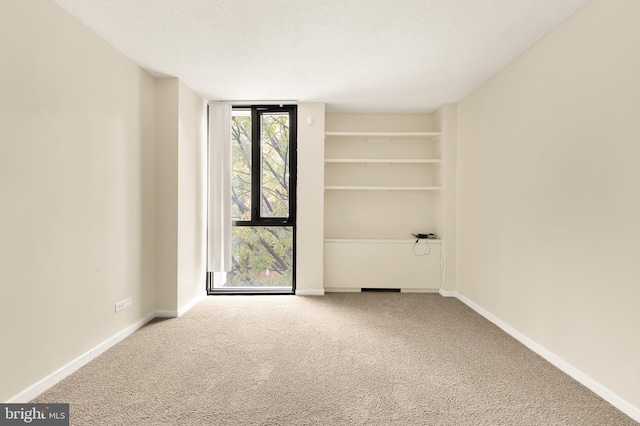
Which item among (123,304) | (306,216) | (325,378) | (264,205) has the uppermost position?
(264,205)

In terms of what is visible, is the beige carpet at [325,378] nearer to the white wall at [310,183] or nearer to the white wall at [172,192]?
the white wall at [172,192]

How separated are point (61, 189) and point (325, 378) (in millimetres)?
2250

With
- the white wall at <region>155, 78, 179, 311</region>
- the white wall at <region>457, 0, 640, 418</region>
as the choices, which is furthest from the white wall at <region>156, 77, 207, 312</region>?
the white wall at <region>457, 0, 640, 418</region>

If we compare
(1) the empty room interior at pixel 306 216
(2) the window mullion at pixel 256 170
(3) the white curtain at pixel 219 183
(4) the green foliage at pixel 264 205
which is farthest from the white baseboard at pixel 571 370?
(3) the white curtain at pixel 219 183

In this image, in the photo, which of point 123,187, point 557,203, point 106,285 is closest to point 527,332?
point 557,203

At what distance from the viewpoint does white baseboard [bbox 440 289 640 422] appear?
1.91 m

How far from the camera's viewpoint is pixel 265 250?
15.0 ft

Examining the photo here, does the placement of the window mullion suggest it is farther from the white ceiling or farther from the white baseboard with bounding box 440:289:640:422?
the white baseboard with bounding box 440:289:640:422

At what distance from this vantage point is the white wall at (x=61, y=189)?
1.91m

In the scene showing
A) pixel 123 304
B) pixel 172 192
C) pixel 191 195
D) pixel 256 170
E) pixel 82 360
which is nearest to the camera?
pixel 82 360

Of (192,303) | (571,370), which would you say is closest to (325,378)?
(571,370)

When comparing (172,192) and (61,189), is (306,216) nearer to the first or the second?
(172,192)

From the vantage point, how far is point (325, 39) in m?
2.66

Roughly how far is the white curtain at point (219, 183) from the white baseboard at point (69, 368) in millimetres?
1331
